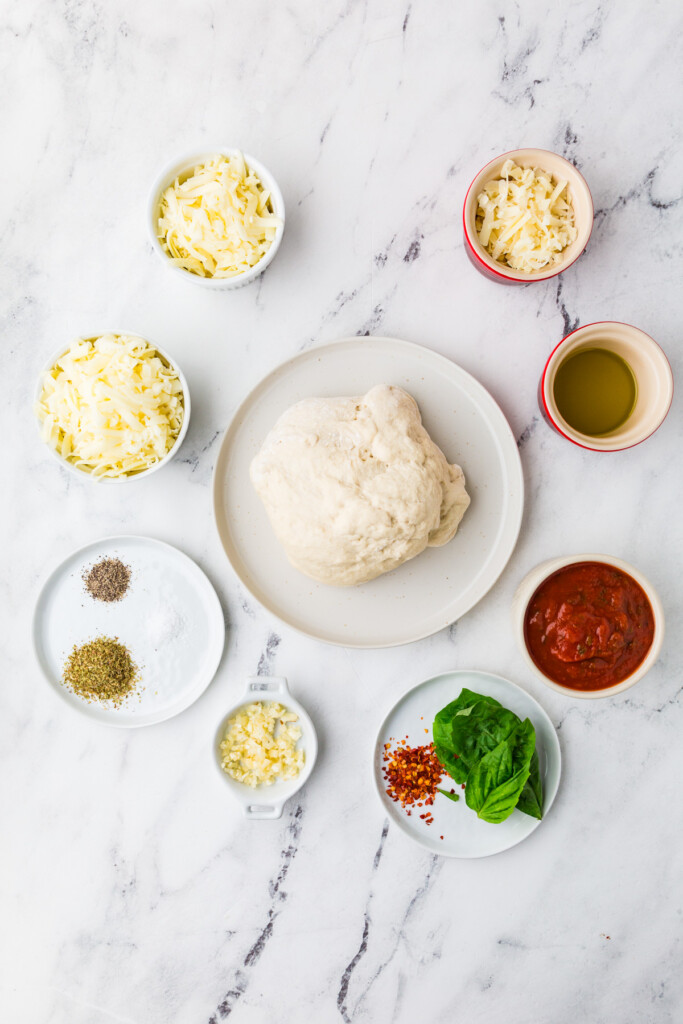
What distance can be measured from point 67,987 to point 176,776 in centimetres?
74

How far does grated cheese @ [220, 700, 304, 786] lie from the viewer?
1822 mm

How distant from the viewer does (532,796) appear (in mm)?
1778

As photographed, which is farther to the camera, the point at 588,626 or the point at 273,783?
the point at 273,783

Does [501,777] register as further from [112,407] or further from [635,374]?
[112,407]

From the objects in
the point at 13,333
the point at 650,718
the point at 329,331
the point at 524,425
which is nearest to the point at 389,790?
the point at 650,718

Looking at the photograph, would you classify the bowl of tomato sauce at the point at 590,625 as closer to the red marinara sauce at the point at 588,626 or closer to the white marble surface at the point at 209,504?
the red marinara sauce at the point at 588,626

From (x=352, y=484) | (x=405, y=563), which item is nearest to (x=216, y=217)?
(x=352, y=484)

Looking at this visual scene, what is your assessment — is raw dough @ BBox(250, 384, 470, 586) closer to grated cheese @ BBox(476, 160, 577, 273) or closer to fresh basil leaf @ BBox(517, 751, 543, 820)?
grated cheese @ BBox(476, 160, 577, 273)

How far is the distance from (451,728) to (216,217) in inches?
57.7

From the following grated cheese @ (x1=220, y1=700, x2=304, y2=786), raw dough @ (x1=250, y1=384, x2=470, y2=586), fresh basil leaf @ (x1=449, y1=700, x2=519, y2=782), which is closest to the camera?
raw dough @ (x1=250, y1=384, x2=470, y2=586)

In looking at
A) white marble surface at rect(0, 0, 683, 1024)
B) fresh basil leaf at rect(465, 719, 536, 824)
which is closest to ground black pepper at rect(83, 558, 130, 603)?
white marble surface at rect(0, 0, 683, 1024)

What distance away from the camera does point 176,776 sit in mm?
1941

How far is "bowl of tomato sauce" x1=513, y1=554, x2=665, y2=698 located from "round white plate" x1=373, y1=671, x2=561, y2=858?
0.23 meters

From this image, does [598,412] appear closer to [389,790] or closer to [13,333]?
[389,790]
